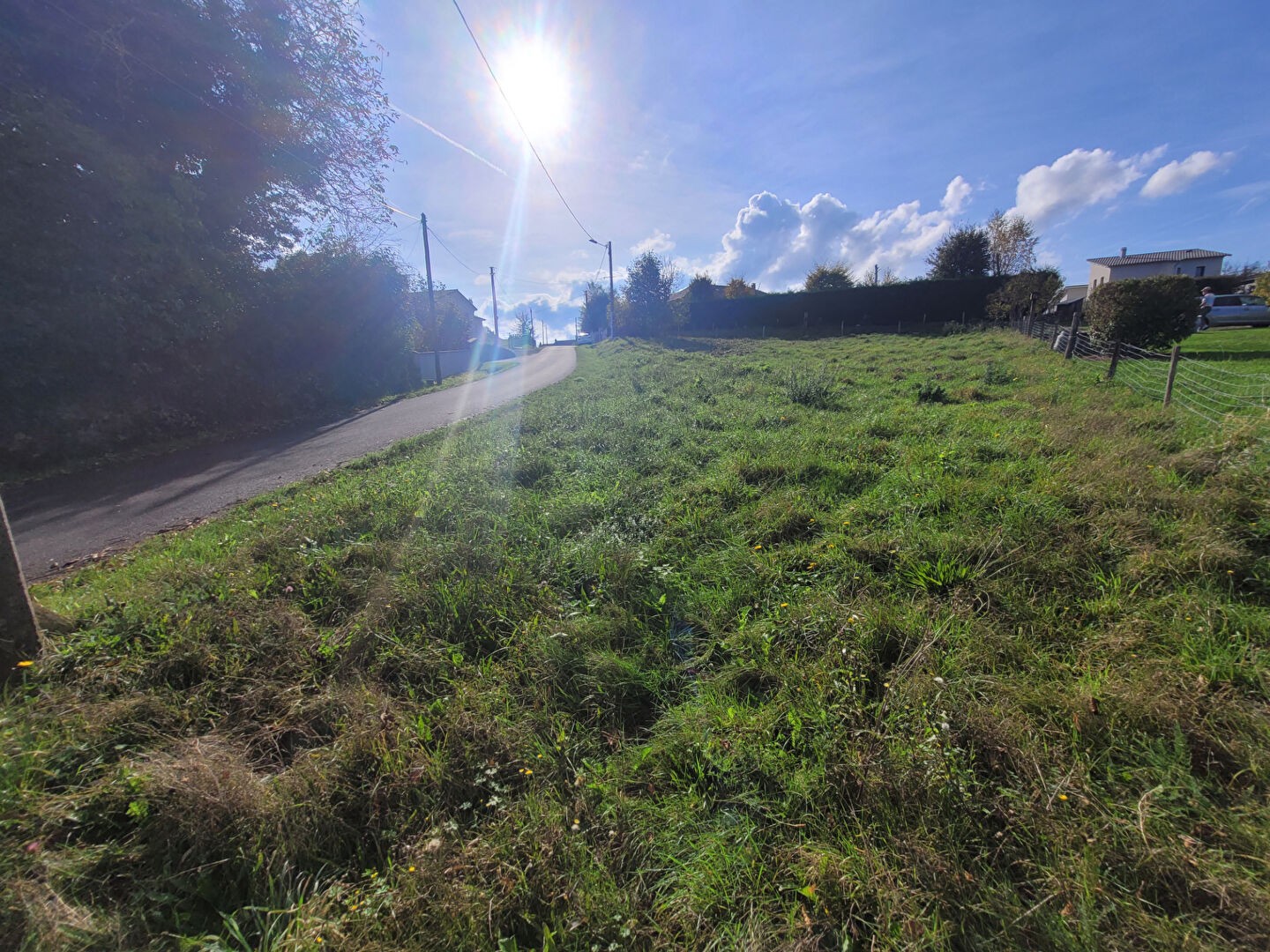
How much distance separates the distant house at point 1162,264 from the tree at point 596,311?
46.8m

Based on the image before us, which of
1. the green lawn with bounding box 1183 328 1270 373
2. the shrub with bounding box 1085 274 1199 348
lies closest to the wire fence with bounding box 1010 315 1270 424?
the shrub with bounding box 1085 274 1199 348

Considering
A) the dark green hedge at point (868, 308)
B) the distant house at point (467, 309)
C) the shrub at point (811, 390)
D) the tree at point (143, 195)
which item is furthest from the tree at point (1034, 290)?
the distant house at point (467, 309)

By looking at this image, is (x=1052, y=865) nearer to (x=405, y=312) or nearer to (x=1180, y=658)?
(x=1180, y=658)

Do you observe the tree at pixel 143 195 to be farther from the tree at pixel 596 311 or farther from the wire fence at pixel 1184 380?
the tree at pixel 596 311

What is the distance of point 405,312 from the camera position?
19.7 meters

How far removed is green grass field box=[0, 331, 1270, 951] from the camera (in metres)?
1.38

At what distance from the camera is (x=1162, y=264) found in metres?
40.1

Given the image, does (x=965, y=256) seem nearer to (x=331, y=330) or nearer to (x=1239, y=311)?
(x=1239, y=311)

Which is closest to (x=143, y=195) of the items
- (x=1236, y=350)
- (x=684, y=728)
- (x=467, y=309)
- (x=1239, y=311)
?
(x=684, y=728)

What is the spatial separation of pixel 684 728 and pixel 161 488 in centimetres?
854

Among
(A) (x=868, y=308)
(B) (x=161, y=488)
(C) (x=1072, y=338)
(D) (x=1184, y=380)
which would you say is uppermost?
(A) (x=868, y=308)

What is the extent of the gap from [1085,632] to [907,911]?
1.81 m

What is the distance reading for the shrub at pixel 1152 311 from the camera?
10117 mm


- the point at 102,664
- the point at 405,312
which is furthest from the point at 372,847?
the point at 405,312
